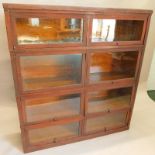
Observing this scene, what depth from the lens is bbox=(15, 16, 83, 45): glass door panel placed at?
1342mm

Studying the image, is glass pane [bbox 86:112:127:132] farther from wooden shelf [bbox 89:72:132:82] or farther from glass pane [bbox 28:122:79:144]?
wooden shelf [bbox 89:72:132:82]

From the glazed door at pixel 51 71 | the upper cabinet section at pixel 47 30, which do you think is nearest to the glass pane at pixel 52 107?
the glazed door at pixel 51 71

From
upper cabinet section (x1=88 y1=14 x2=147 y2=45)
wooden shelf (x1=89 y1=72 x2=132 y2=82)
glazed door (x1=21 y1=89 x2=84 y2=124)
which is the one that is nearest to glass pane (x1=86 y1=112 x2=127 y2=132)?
glazed door (x1=21 y1=89 x2=84 y2=124)

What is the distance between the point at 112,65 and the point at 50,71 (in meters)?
0.66

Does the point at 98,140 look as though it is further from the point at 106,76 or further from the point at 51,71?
the point at 51,71

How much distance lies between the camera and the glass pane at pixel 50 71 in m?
1.51

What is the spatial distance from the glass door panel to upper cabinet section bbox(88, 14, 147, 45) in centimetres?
13

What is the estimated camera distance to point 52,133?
1834 millimetres

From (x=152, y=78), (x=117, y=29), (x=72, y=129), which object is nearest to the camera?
(x=117, y=29)

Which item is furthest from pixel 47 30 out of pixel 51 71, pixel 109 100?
pixel 109 100

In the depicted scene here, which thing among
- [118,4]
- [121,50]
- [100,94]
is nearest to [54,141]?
[100,94]

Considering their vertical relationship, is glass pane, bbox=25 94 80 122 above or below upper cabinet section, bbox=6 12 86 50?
below

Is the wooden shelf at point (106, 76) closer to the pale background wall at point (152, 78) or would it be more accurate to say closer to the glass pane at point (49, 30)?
the glass pane at point (49, 30)

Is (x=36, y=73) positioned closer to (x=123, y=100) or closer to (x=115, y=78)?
(x=115, y=78)
